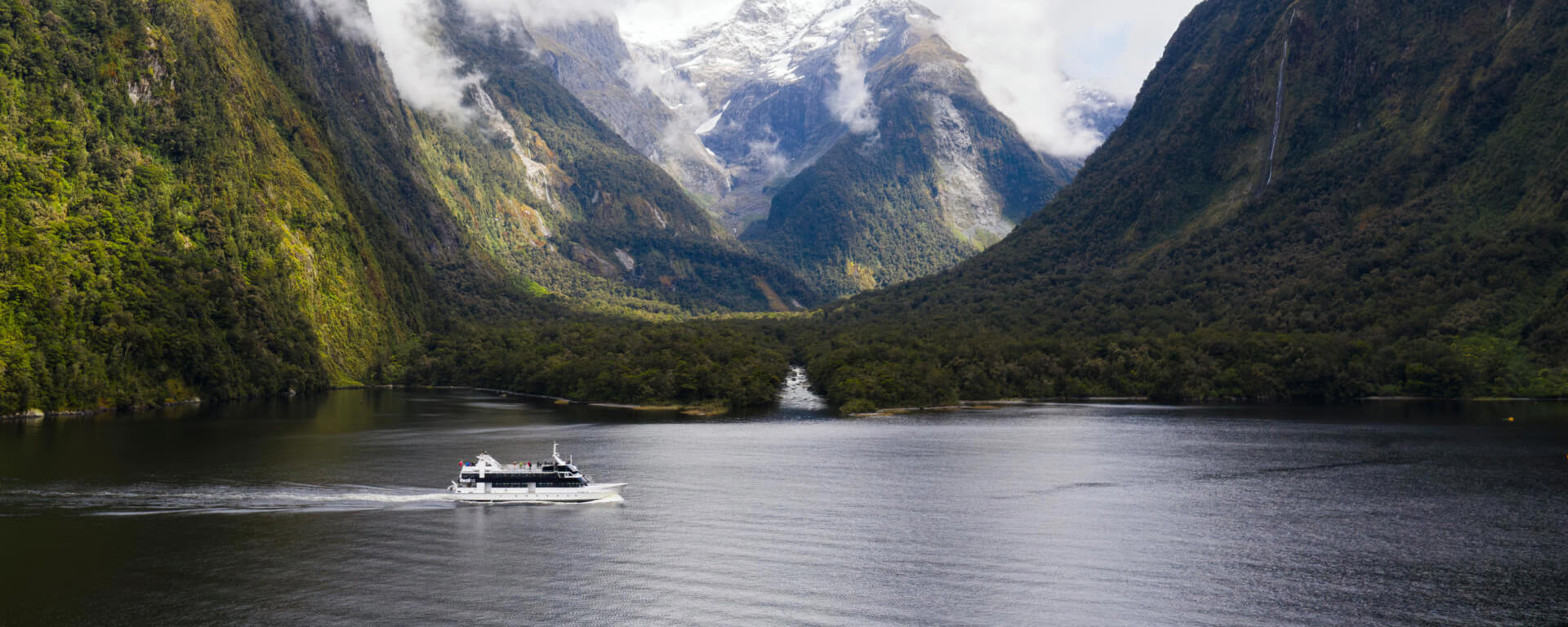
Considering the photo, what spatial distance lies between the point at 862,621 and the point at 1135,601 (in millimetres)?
19048

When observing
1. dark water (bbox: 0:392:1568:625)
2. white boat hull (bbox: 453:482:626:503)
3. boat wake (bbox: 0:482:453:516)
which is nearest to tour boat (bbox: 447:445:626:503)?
white boat hull (bbox: 453:482:626:503)

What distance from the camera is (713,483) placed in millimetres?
116438

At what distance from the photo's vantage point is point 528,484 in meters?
109

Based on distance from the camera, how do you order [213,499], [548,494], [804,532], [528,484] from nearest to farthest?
1. [804,532]
2. [213,499]
3. [548,494]
4. [528,484]

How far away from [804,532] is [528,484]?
32.0 metres

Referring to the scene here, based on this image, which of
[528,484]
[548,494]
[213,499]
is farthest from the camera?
[528,484]

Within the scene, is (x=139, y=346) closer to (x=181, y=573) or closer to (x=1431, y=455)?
(x=181, y=573)

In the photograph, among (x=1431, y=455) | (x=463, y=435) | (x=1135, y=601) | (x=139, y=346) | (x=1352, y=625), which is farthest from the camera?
(x=139, y=346)

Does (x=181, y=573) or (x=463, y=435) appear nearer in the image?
(x=181, y=573)

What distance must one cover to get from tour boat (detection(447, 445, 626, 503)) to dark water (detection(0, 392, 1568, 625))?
1.62 metres

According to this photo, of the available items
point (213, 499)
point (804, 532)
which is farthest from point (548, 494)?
point (213, 499)

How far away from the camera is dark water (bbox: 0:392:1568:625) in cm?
7175

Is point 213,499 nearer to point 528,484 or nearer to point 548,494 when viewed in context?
point 528,484

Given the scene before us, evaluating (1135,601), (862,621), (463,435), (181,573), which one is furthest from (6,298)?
(1135,601)
